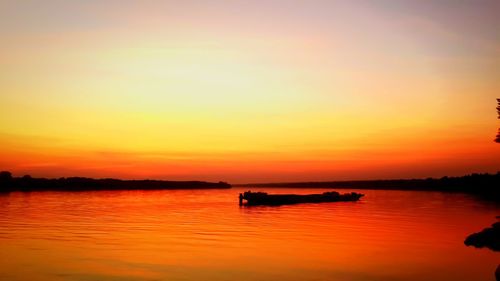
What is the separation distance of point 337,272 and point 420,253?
9.18 meters

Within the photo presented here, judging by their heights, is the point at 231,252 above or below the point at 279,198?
below

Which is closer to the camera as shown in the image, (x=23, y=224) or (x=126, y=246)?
(x=126, y=246)

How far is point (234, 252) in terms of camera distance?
28.6 metres

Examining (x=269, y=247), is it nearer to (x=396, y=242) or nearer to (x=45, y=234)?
(x=396, y=242)

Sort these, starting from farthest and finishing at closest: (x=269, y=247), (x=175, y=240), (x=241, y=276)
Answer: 1. (x=175, y=240)
2. (x=269, y=247)
3. (x=241, y=276)

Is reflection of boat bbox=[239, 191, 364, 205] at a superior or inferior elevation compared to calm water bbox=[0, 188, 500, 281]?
superior

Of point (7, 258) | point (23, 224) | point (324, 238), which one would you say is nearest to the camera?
point (7, 258)

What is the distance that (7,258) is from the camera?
81.9 feet

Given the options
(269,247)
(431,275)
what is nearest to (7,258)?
(269,247)

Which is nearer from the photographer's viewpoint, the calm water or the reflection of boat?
the calm water

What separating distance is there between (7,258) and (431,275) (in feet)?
68.3

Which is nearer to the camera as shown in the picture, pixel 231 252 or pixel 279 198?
pixel 231 252

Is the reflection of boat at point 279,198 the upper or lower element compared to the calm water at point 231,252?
upper

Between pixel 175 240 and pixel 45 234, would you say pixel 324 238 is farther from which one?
pixel 45 234
